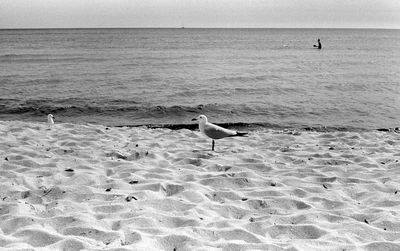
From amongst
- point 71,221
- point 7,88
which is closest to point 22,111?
point 7,88

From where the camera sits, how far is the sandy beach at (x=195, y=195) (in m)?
3.91

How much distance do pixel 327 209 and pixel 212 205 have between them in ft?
4.60

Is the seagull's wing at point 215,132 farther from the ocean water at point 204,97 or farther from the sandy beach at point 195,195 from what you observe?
the ocean water at point 204,97

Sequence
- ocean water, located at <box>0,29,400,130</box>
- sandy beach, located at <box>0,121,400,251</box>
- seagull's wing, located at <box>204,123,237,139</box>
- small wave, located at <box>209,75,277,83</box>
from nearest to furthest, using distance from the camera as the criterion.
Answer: sandy beach, located at <box>0,121,400,251</box>
seagull's wing, located at <box>204,123,237,139</box>
ocean water, located at <box>0,29,400,130</box>
small wave, located at <box>209,75,277,83</box>

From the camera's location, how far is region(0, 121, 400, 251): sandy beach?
3.91 meters

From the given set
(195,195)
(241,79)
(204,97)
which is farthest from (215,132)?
(241,79)

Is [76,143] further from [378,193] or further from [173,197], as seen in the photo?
[378,193]

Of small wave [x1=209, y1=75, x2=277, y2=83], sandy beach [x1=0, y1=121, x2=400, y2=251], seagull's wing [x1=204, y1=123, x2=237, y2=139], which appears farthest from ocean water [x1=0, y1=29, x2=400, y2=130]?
sandy beach [x1=0, y1=121, x2=400, y2=251]

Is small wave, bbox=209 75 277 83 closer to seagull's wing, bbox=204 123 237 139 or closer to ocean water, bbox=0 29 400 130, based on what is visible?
ocean water, bbox=0 29 400 130

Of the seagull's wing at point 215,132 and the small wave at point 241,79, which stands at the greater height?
the seagull's wing at point 215,132

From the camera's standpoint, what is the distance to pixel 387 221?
4.38 meters

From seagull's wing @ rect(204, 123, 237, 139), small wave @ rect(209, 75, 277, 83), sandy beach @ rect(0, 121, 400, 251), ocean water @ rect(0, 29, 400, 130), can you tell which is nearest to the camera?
sandy beach @ rect(0, 121, 400, 251)

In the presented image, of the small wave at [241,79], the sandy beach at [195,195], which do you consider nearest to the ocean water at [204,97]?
the small wave at [241,79]

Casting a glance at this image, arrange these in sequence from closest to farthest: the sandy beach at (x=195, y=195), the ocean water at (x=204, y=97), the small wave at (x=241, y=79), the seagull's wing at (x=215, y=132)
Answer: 1. the sandy beach at (x=195, y=195)
2. the seagull's wing at (x=215, y=132)
3. the ocean water at (x=204, y=97)
4. the small wave at (x=241, y=79)
